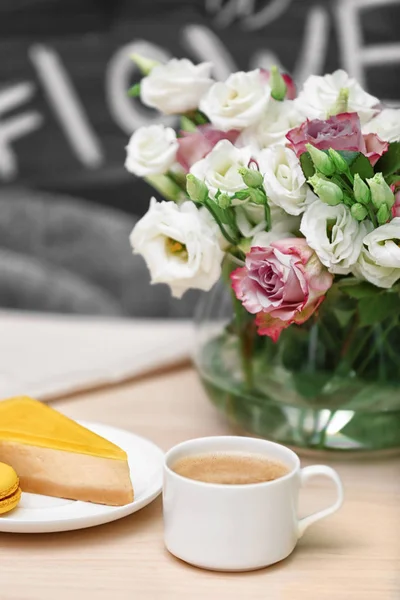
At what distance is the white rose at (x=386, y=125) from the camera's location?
Result: 0.74 m

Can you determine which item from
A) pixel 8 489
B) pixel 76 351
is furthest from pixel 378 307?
pixel 76 351

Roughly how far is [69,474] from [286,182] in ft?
1.01

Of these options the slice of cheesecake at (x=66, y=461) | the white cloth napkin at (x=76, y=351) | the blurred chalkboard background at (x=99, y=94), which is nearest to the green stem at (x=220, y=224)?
the slice of cheesecake at (x=66, y=461)

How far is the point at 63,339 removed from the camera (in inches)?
49.5

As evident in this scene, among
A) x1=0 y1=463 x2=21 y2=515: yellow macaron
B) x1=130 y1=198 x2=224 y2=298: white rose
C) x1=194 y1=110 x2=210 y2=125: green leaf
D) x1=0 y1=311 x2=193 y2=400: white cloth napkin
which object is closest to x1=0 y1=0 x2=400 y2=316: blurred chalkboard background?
x1=0 y1=311 x2=193 y2=400: white cloth napkin

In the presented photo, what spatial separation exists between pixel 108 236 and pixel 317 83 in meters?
0.83

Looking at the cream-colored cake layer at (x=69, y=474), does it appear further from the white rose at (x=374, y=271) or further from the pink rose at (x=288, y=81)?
the pink rose at (x=288, y=81)

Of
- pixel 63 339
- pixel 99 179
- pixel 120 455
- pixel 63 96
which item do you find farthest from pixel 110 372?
pixel 63 96

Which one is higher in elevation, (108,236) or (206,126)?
(206,126)

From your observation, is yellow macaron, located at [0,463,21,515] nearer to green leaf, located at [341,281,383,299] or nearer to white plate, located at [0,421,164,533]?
white plate, located at [0,421,164,533]

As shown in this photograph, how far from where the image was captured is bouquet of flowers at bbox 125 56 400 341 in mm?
686

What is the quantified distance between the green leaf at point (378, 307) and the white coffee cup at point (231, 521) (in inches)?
7.7

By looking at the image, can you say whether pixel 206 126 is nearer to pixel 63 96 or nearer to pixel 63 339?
pixel 63 339

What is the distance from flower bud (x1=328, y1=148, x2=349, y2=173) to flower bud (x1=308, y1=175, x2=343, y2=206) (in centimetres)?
1
